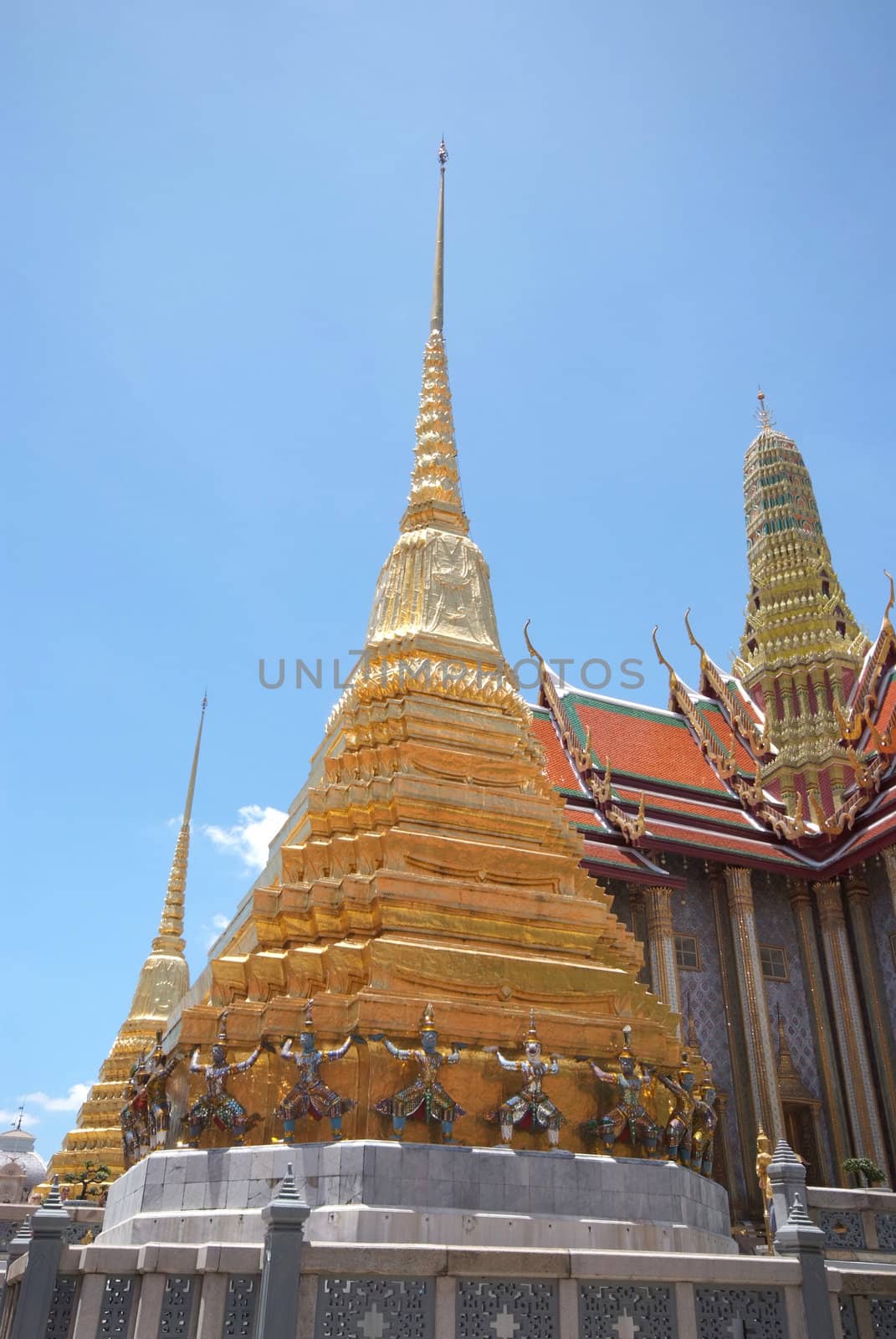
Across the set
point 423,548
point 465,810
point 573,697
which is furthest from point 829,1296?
point 573,697

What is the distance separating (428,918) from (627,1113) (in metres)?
2.78

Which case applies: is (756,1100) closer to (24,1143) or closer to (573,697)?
(573,697)

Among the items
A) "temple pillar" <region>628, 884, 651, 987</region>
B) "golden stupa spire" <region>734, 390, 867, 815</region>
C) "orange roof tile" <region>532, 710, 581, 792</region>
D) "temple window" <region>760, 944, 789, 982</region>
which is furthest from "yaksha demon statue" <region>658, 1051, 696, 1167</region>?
"golden stupa spire" <region>734, 390, 867, 815</region>

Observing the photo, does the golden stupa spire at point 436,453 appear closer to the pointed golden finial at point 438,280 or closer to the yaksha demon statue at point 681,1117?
the pointed golden finial at point 438,280

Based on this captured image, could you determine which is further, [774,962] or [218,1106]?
[774,962]

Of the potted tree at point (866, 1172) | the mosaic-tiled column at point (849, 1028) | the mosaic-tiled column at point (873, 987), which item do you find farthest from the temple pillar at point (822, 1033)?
the potted tree at point (866, 1172)

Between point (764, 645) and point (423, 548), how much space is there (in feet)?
57.8

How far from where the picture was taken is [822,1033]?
23.5 metres

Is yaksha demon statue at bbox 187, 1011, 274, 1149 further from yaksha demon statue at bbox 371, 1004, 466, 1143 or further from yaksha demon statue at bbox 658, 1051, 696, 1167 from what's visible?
yaksha demon statue at bbox 658, 1051, 696, 1167

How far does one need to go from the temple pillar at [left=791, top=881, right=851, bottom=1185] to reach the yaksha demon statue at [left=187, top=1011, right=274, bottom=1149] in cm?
1592

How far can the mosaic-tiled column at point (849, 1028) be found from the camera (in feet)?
71.6

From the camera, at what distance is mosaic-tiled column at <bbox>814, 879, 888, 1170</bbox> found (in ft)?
71.6

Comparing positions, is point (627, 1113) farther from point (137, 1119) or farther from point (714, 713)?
point (714, 713)

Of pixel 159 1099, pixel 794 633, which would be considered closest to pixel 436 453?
pixel 159 1099
